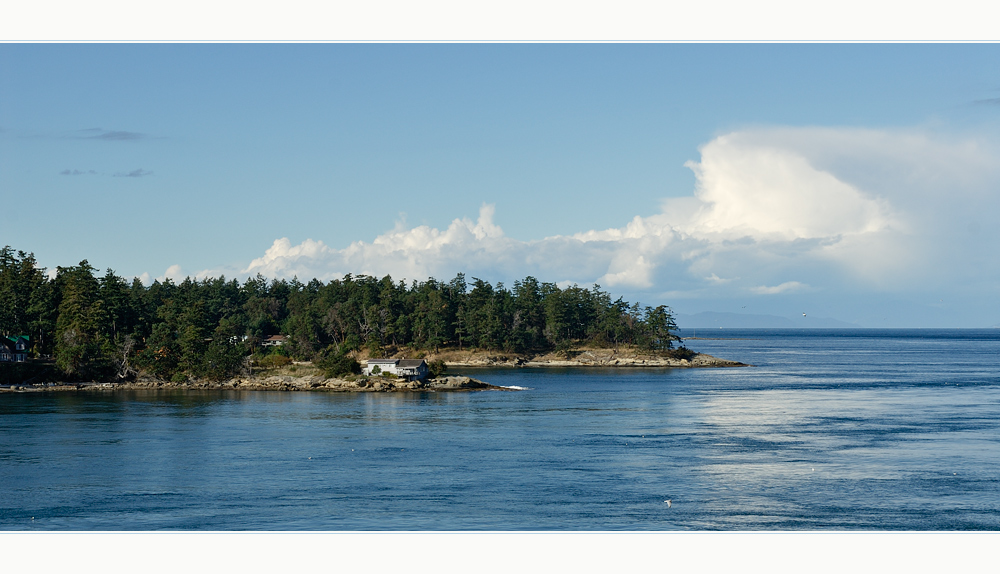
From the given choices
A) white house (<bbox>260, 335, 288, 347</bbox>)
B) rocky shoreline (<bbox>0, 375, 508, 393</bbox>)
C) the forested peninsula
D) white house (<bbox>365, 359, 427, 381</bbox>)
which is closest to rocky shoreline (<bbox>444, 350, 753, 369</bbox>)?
the forested peninsula

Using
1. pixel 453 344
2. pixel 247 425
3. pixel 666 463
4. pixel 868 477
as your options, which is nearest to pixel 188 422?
pixel 247 425

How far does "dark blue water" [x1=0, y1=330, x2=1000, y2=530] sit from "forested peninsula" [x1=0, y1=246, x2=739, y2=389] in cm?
1888

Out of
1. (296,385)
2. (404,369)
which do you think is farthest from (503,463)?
(296,385)

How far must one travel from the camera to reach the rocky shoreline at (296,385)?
346ft

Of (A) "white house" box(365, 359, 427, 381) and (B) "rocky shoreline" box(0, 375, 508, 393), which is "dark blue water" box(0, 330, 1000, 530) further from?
(A) "white house" box(365, 359, 427, 381)

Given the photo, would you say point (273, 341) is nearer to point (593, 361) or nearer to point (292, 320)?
point (292, 320)

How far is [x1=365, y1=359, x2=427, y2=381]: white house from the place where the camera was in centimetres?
10919

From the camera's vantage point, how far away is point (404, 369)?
10925cm

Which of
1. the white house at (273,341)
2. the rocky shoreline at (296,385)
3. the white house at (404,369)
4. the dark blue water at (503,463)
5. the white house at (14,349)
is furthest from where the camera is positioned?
the white house at (273,341)

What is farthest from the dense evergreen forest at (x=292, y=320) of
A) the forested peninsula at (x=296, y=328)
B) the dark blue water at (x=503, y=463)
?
the dark blue water at (x=503, y=463)

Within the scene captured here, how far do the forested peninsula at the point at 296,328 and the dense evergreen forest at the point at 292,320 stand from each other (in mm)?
258

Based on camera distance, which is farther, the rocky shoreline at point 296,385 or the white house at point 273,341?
the white house at point 273,341

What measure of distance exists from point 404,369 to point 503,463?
6092 cm

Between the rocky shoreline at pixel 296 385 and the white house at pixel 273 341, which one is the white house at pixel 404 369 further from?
the white house at pixel 273 341
